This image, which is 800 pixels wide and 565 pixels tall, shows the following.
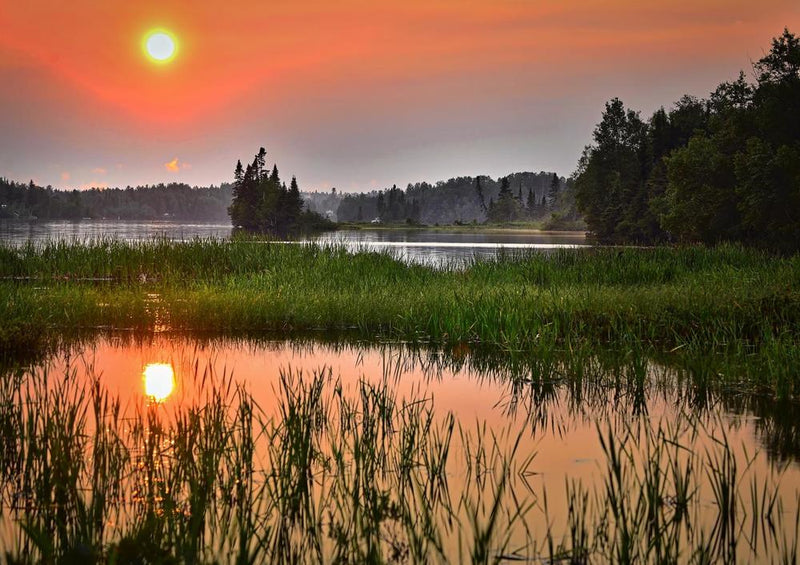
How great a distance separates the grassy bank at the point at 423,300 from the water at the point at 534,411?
80cm

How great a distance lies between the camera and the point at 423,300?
22.5 metres

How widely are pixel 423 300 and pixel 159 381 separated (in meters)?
9.68

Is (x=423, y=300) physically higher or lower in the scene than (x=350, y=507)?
higher

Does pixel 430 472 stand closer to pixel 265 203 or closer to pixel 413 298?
pixel 413 298

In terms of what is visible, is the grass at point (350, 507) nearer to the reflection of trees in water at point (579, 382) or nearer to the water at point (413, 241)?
the reflection of trees in water at point (579, 382)

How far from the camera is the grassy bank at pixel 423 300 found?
17.3 metres

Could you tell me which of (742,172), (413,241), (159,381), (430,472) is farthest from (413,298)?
(413,241)

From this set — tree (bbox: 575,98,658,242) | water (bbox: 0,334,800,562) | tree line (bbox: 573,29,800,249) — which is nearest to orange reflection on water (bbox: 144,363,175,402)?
water (bbox: 0,334,800,562)

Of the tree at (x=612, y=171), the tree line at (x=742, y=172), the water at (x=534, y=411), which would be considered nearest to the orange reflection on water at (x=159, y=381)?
the water at (x=534, y=411)

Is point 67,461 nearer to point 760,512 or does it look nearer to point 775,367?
point 760,512

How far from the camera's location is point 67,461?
7.26 metres

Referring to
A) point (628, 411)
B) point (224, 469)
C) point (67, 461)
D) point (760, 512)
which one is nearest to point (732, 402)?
point (628, 411)

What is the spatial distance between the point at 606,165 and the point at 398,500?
100722mm

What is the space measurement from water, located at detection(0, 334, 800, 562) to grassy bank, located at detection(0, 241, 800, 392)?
80 cm
